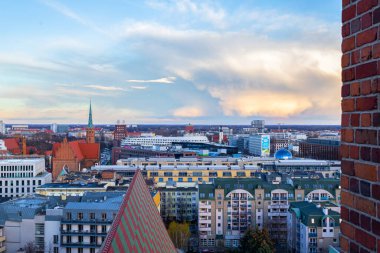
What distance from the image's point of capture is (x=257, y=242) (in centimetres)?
2531

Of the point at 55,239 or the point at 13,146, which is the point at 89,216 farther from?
the point at 13,146

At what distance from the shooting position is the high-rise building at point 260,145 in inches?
3308

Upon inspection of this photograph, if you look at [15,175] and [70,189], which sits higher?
[70,189]

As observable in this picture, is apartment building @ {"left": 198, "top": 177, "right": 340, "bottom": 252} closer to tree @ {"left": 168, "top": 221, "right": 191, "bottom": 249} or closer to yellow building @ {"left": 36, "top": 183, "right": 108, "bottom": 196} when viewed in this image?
tree @ {"left": 168, "top": 221, "right": 191, "bottom": 249}

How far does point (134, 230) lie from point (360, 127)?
28.3ft

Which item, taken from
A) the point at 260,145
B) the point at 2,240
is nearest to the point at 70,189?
the point at 2,240

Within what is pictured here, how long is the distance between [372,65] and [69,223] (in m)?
22.9

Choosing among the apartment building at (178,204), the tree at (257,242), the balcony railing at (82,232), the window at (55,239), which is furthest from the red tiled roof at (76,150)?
the tree at (257,242)

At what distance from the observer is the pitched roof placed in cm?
861

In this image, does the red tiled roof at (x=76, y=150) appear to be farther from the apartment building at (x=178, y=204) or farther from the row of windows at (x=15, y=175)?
the apartment building at (x=178, y=204)

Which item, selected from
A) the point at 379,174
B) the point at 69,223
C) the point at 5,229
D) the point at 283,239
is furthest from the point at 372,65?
the point at 283,239

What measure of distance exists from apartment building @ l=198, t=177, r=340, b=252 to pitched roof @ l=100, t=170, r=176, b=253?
54.1ft

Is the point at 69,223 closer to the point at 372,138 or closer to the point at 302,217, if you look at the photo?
the point at 302,217

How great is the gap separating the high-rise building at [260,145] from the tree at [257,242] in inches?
2195
